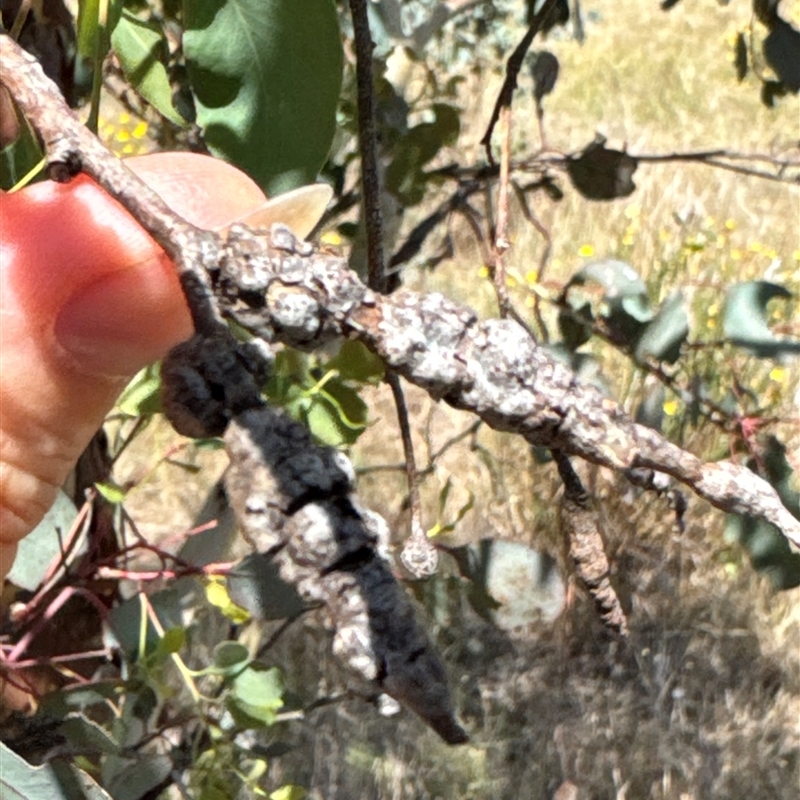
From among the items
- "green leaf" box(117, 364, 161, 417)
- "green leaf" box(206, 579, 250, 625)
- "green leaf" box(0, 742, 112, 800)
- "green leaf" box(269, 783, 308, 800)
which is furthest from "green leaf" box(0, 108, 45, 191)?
"green leaf" box(269, 783, 308, 800)

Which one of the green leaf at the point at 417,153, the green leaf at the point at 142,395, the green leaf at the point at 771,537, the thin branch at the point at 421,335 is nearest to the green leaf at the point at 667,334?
the green leaf at the point at 771,537

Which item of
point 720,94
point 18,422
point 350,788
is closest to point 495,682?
point 350,788

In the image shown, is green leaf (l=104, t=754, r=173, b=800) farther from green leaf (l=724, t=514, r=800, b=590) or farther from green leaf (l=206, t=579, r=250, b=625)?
green leaf (l=724, t=514, r=800, b=590)

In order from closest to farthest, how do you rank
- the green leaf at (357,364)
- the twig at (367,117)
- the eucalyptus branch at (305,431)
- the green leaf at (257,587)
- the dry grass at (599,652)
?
the eucalyptus branch at (305,431) < the twig at (367,117) < the green leaf at (357,364) < the green leaf at (257,587) < the dry grass at (599,652)

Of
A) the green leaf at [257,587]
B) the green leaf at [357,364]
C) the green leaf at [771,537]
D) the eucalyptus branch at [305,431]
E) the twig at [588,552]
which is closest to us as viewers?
the eucalyptus branch at [305,431]

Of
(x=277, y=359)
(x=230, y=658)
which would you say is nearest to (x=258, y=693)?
(x=230, y=658)

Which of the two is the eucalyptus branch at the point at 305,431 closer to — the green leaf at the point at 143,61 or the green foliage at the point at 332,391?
the green leaf at the point at 143,61
